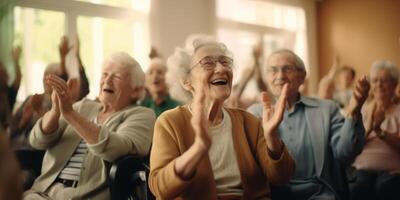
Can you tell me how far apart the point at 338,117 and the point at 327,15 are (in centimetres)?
83

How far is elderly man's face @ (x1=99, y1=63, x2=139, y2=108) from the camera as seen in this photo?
5.15ft

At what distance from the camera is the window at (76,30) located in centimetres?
151

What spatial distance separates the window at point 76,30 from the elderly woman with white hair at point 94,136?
0.46ft

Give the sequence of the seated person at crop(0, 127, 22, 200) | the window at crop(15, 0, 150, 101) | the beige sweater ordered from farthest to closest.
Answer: the window at crop(15, 0, 150, 101)
the beige sweater
the seated person at crop(0, 127, 22, 200)

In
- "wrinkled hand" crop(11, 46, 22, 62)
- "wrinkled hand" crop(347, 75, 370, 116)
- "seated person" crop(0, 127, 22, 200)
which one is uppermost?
"wrinkled hand" crop(11, 46, 22, 62)

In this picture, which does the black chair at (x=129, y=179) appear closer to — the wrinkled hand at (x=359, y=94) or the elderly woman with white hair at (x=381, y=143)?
the wrinkled hand at (x=359, y=94)

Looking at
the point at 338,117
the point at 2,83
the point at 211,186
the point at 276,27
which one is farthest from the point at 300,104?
the point at 276,27

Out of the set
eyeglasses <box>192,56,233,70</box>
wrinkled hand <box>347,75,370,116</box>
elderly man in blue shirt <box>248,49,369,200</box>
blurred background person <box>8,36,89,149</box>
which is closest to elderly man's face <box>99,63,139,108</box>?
blurred background person <box>8,36,89,149</box>

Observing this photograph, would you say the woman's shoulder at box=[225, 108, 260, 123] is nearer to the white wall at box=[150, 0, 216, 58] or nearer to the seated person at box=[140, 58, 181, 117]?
the seated person at box=[140, 58, 181, 117]

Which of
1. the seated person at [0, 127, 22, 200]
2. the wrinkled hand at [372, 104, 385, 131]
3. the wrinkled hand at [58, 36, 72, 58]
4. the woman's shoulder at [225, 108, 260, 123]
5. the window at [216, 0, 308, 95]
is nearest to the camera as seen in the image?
the seated person at [0, 127, 22, 200]

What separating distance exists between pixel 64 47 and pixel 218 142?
0.68 metres

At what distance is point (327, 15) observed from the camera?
2334 millimetres

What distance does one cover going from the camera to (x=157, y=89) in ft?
6.84

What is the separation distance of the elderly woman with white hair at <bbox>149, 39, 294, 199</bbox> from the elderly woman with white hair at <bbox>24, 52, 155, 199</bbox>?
0.25m
